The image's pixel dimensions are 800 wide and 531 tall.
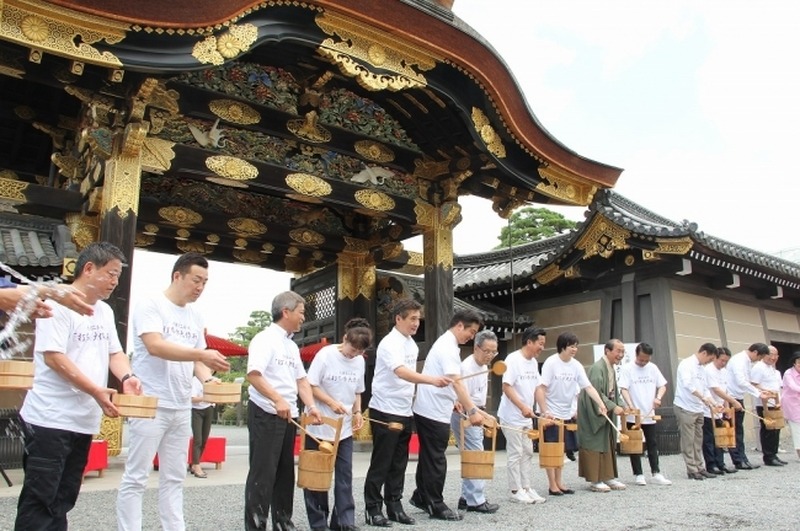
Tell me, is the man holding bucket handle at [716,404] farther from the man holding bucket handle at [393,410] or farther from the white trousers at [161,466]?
the white trousers at [161,466]

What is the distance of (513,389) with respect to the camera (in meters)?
6.34

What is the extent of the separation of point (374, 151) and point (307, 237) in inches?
87.2

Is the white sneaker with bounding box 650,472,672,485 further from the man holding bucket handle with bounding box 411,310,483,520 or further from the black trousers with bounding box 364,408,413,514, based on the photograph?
the black trousers with bounding box 364,408,413,514

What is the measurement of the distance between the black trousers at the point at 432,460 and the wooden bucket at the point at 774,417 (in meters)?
6.29

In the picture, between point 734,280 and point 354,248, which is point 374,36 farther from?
point 734,280

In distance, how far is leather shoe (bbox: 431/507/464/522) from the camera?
528 centimetres

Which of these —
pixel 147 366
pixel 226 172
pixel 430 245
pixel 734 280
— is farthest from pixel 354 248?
pixel 147 366

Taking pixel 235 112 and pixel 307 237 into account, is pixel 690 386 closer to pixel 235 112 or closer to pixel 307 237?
pixel 307 237

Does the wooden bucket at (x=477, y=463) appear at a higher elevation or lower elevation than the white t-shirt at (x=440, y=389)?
lower

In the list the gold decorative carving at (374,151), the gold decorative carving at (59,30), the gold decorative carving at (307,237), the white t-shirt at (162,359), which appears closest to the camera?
the white t-shirt at (162,359)

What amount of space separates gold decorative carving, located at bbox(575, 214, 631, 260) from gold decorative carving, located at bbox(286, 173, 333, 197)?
539cm

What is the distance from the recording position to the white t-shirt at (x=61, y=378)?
10.2 ft

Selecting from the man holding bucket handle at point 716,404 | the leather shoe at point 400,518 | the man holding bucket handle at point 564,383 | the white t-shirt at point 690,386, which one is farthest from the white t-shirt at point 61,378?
the man holding bucket handle at point 716,404

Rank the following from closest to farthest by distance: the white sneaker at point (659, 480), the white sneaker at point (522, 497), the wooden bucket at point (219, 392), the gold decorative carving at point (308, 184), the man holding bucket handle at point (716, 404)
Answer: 1. the wooden bucket at point (219, 392)
2. the white sneaker at point (522, 497)
3. the white sneaker at point (659, 480)
4. the man holding bucket handle at point (716, 404)
5. the gold decorative carving at point (308, 184)
